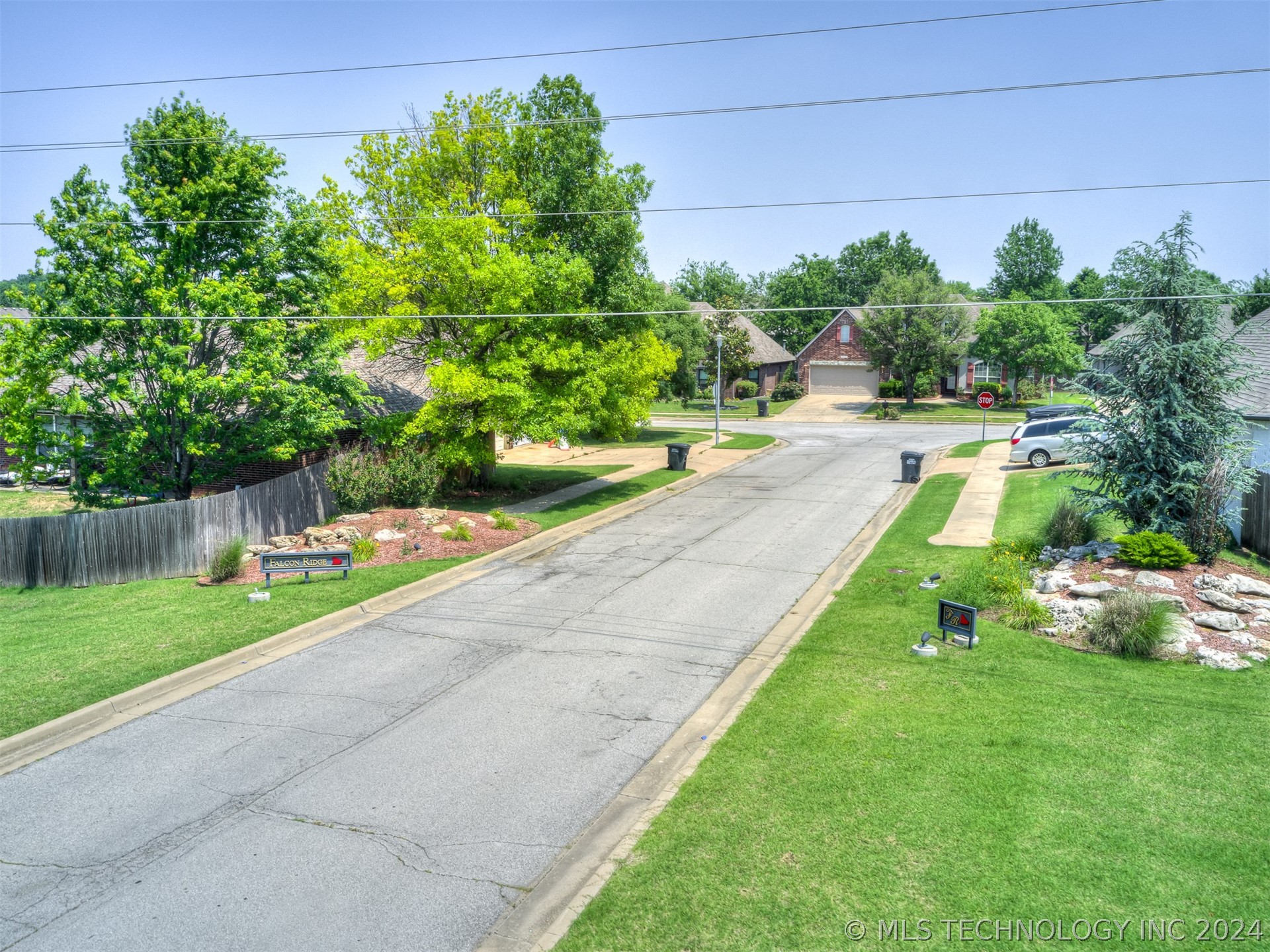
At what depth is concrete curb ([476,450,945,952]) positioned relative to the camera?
670cm

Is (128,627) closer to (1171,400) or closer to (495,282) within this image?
(495,282)

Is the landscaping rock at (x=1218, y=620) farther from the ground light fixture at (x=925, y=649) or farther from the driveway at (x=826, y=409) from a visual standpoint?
the driveway at (x=826, y=409)

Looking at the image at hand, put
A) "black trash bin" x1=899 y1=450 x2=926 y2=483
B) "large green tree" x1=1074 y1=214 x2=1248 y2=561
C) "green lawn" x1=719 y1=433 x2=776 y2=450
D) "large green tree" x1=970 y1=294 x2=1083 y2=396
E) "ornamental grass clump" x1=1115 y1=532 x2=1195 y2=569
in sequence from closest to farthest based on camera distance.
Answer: "ornamental grass clump" x1=1115 y1=532 x2=1195 y2=569, "large green tree" x1=1074 y1=214 x2=1248 y2=561, "black trash bin" x1=899 y1=450 x2=926 y2=483, "green lawn" x1=719 y1=433 x2=776 y2=450, "large green tree" x1=970 y1=294 x2=1083 y2=396

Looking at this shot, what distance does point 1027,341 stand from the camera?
5412 centimetres

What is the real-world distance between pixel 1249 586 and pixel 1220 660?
3.27 meters

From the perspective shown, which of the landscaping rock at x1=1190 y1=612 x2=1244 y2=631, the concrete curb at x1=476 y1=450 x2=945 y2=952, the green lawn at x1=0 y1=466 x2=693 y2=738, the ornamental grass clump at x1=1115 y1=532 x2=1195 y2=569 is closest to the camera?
the concrete curb at x1=476 y1=450 x2=945 y2=952

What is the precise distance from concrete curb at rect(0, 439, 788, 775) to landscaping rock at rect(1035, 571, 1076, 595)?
414 inches

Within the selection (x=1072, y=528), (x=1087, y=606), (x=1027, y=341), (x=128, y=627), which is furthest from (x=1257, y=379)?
(x=1027, y=341)

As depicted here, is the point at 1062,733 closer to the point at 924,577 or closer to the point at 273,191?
the point at 924,577

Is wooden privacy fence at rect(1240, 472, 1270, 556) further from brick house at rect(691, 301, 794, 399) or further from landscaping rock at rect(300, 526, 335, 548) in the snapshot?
brick house at rect(691, 301, 794, 399)

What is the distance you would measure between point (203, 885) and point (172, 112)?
18.2 m


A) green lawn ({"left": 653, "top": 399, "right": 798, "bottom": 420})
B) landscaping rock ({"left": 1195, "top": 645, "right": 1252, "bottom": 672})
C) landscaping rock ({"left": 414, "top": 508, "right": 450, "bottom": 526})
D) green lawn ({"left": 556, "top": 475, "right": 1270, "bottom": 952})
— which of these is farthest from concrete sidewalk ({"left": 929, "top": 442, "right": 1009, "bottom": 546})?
green lawn ({"left": 653, "top": 399, "right": 798, "bottom": 420})

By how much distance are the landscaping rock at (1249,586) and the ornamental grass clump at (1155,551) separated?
0.72 m

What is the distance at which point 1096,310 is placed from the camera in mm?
72750
